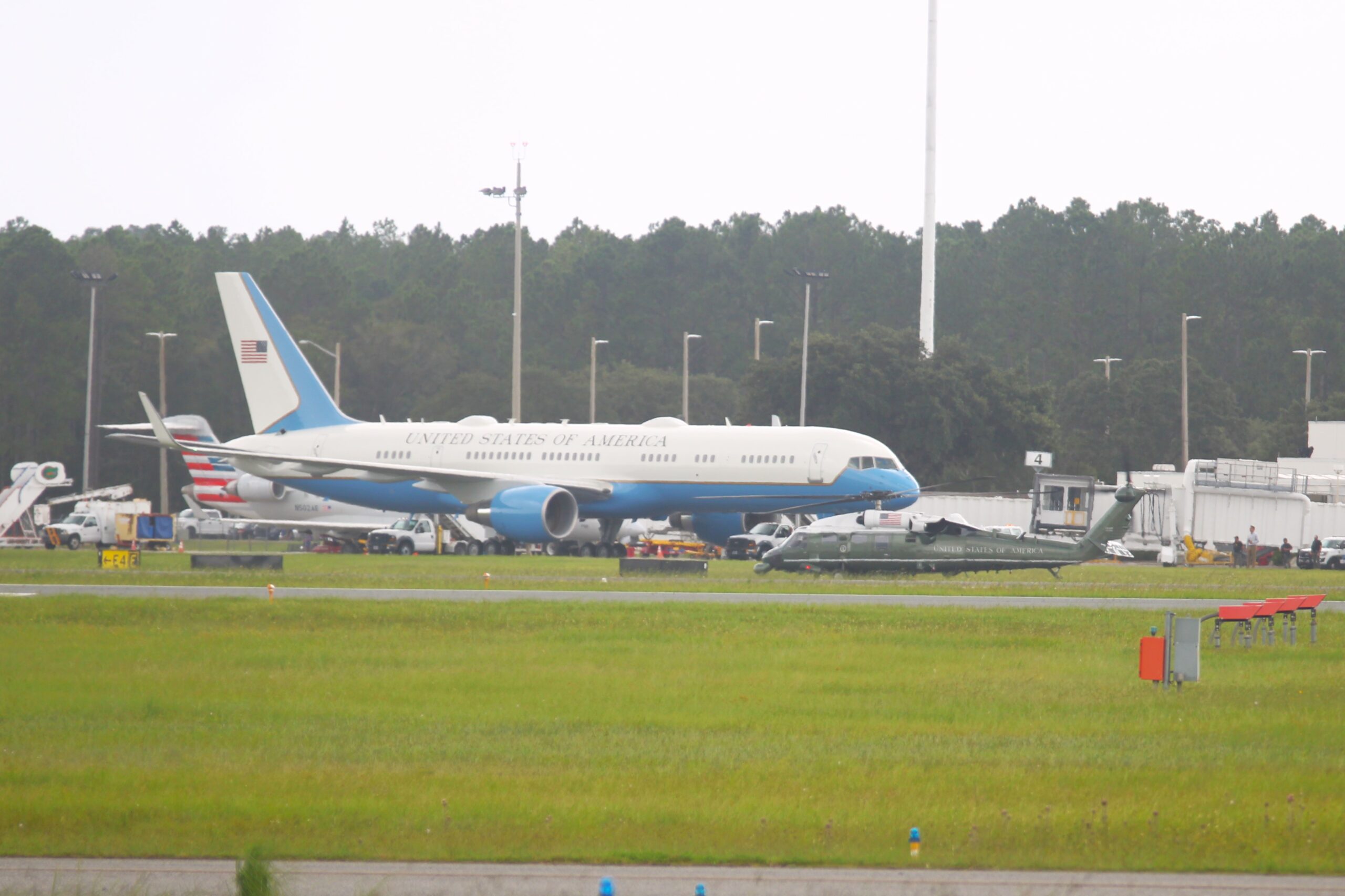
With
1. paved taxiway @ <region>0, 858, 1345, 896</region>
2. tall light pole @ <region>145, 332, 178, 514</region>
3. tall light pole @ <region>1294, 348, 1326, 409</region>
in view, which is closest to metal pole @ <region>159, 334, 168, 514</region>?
tall light pole @ <region>145, 332, 178, 514</region>

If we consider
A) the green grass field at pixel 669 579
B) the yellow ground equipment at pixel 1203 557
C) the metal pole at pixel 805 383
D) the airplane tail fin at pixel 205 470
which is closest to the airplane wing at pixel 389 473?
the green grass field at pixel 669 579

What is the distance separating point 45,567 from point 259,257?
98.3 metres

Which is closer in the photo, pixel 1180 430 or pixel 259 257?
pixel 1180 430

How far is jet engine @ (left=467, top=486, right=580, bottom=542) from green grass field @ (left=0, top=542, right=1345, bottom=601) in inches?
49.3

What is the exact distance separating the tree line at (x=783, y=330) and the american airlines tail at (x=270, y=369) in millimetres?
30097

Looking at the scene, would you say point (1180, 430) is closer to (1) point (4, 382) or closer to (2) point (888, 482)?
(2) point (888, 482)

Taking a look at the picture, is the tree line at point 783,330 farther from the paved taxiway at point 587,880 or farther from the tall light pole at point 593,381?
the paved taxiway at point 587,880

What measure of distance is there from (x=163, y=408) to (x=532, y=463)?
48792 mm

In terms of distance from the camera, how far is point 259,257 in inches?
5428

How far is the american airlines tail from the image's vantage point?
58.8 meters

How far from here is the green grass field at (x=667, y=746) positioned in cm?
1116

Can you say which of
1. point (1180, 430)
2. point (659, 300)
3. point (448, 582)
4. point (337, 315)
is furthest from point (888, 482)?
point (659, 300)

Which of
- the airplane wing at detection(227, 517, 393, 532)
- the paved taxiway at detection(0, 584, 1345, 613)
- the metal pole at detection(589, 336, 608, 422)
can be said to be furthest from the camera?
the metal pole at detection(589, 336, 608, 422)

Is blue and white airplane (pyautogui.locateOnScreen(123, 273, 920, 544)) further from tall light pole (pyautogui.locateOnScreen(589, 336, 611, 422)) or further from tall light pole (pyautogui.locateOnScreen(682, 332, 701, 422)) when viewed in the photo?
tall light pole (pyautogui.locateOnScreen(682, 332, 701, 422))
